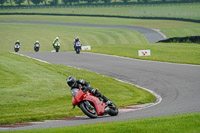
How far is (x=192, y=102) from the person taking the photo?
14641 millimetres

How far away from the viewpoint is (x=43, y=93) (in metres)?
16.0

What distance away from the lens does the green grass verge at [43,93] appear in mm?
12953

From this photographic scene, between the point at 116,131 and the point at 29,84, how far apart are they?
8701 mm

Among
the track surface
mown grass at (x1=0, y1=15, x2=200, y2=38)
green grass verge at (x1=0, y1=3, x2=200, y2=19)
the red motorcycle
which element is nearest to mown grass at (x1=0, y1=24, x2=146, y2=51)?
mown grass at (x1=0, y1=15, x2=200, y2=38)

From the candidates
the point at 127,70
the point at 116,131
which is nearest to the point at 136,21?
the point at 127,70

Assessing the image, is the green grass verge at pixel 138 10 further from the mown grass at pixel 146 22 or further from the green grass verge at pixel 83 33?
the green grass verge at pixel 83 33

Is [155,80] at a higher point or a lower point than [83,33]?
higher

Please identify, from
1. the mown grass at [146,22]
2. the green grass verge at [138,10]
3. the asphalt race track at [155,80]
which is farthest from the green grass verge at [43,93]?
the green grass verge at [138,10]

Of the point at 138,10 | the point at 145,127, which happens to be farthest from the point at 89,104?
the point at 138,10

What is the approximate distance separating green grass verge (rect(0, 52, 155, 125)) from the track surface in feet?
3.13

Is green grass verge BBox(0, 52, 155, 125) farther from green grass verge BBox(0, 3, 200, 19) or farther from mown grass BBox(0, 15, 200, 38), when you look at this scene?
green grass verge BBox(0, 3, 200, 19)

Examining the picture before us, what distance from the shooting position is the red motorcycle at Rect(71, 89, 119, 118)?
1191cm

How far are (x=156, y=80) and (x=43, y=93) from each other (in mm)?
6608

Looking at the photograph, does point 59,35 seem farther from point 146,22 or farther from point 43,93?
point 43,93
